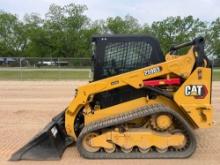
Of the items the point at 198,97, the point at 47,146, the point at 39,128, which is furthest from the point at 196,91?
the point at 39,128

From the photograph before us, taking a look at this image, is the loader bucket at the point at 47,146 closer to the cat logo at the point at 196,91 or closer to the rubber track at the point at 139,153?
the rubber track at the point at 139,153

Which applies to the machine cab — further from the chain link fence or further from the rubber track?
Answer: the chain link fence

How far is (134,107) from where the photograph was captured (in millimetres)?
7500

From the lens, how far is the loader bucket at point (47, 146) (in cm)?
705

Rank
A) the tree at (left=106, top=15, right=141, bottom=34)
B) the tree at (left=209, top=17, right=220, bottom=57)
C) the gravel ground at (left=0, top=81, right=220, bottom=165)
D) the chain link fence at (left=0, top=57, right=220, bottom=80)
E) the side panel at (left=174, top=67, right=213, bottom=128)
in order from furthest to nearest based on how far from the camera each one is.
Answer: the tree at (left=106, top=15, right=141, bottom=34), the tree at (left=209, top=17, right=220, bottom=57), the chain link fence at (left=0, top=57, right=220, bottom=80), the side panel at (left=174, top=67, right=213, bottom=128), the gravel ground at (left=0, top=81, right=220, bottom=165)

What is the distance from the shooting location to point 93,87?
7305 mm

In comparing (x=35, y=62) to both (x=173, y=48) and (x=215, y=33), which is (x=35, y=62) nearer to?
(x=173, y=48)

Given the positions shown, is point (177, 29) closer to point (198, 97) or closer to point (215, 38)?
point (215, 38)

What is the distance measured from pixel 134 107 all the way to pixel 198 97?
3.55ft

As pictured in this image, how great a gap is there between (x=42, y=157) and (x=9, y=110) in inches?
218

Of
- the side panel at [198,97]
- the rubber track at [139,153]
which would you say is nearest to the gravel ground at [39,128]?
the rubber track at [139,153]

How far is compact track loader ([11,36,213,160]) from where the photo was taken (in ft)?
22.9

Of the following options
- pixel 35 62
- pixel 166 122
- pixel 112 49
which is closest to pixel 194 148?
pixel 166 122

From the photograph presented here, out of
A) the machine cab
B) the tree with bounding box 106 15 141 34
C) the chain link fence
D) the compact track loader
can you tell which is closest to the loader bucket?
the compact track loader
